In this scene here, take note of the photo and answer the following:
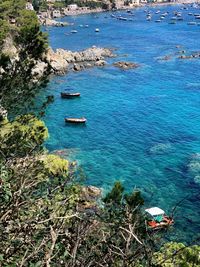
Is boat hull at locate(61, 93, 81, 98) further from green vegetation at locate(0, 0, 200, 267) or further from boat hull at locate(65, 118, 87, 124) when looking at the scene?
green vegetation at locate(0, 0, 200, 267)

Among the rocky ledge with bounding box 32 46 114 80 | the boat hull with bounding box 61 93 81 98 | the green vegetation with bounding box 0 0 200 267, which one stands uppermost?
the green vegetation with bounding box 0 0 200 267

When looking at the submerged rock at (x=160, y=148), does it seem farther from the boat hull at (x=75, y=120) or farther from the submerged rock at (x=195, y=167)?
the boat hull at (x=75, y=120)

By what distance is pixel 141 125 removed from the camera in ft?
156

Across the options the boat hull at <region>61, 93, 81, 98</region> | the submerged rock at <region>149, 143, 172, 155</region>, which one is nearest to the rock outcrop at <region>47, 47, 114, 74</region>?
the boat hull at <region>61, 93, 81, 98</region>

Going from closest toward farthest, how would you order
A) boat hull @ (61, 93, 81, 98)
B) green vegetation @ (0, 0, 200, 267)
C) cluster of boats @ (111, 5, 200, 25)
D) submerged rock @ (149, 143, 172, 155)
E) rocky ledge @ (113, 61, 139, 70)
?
green vegetation @ (0, 0, 200, 267) < submerged rock @ (149, 143, 172, 155) < boat hull @ (61, 93, 81, 98) < rocky ledge @ (113, 61, 139, 70) < cluster of boats @ (111, 5, 200, 25)

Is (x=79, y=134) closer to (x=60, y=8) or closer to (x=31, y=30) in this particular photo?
(x=31, y=30)

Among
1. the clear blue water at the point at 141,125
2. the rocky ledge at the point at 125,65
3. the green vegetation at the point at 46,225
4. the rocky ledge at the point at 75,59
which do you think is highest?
the green vegetation at the point at 46,225

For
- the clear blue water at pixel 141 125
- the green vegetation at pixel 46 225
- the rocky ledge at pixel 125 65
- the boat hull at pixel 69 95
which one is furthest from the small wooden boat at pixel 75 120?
the rocky ledge at pixel 125 65

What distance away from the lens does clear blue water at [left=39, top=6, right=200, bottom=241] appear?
34.2m

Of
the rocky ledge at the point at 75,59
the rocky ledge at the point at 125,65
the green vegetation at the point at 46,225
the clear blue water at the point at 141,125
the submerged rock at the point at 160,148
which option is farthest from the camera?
the rocky ledge at the point at 125,65

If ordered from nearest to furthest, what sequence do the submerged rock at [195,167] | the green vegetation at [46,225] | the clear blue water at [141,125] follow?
the green vegetation at [46,225]
the clear blue water at [141,125]
the submerged rock at [195,167]

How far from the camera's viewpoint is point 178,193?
3312 cm

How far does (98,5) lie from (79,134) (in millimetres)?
123498

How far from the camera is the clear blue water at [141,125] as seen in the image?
34.2 meters
